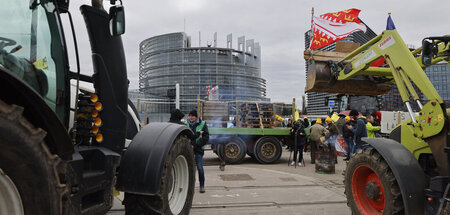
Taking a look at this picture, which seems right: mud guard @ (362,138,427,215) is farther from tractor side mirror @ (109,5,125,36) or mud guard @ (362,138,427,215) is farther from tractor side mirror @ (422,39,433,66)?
tractor side mirror @ (109,5,125,36)

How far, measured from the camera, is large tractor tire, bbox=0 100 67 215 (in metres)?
1.69

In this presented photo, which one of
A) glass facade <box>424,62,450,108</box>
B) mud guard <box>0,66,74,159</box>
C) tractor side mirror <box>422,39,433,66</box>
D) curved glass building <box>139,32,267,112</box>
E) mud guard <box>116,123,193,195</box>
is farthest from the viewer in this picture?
curved glass building <box>139,32,267,112</box>

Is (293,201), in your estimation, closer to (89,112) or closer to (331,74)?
(331,74)

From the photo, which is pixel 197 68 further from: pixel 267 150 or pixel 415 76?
pixel 415 76

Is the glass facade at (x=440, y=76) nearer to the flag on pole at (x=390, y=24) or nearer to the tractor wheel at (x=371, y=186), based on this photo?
the flag on pole at (x=390, y=24)

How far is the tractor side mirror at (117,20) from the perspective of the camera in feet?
9.53

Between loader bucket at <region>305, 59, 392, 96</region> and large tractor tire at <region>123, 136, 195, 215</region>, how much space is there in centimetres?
326

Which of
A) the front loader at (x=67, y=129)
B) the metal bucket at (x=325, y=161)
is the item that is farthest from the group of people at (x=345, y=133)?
the front loader at (x=67, y=129)

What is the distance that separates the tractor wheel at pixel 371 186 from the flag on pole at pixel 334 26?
4137 millimetres

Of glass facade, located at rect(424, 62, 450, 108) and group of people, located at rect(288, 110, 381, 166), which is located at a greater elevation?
glass facade, located at rect(424, 62, 450, 108)

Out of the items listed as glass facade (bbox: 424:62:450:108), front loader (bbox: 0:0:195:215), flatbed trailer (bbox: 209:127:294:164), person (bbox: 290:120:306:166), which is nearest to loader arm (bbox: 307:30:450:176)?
glass facade (bbox: 424:62:450:108)

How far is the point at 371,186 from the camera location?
3.91 meters

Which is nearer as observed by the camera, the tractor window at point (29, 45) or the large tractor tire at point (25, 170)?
the large tractor tire at point (25, 170)

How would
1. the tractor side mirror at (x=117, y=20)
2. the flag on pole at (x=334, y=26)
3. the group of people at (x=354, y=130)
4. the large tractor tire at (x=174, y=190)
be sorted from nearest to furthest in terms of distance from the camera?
the tractor side mirror at (x=117, y=20) → the large tractor tire at (x=174, y=190) → the flag on pole at (x=334, y=26) → the group of people at (x=354, y=130)
